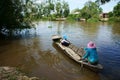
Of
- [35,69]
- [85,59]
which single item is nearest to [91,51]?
[85,59]

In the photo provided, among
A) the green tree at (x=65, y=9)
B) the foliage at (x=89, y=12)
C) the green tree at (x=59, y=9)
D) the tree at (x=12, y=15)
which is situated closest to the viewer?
Answer: the tree at (x=12, y=15)

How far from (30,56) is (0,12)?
6823 mm

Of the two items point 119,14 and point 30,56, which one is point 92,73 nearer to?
point 30,56

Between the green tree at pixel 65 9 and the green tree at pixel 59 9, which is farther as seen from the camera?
the green tree at pixel 65 9

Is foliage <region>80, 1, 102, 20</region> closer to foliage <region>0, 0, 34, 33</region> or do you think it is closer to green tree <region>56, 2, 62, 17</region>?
green tree <region>56, 2, 62, 17</region>

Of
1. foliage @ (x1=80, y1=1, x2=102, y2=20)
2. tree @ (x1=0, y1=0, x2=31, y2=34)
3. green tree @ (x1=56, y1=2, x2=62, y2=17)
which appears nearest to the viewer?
tree @ (x1=0, y1=0, x2=31, y2=34)

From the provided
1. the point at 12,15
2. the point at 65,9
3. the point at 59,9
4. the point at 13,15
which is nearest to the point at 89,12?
the point at 59,9

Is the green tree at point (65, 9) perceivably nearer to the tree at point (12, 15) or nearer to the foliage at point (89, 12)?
the foliage at point (89, 12)

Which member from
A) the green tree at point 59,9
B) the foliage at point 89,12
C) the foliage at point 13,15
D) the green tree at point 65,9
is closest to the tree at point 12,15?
the foliage at point 13,15

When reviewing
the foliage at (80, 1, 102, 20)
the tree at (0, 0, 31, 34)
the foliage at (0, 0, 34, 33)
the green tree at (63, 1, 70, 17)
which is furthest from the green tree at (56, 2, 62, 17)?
the tree at (0, 0, 31, 34)

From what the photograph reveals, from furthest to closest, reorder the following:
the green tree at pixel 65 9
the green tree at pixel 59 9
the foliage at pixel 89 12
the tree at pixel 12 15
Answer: the green tree at pixel 65 9, the green tree at pixel 59 9, the foliage at pixel 89 12, the tree at pixel 12 15

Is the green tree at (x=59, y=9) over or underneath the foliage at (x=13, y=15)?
over

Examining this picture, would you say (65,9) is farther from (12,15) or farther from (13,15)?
(12,15)

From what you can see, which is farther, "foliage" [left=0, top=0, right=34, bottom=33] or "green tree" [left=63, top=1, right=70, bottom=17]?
"green tree" [left=63, top=1, right=70, bottom=17]
